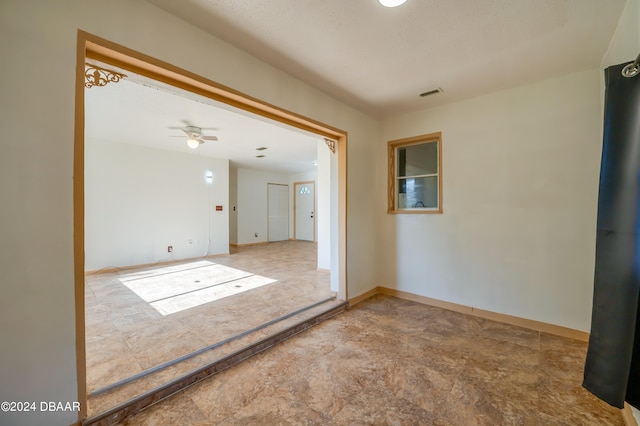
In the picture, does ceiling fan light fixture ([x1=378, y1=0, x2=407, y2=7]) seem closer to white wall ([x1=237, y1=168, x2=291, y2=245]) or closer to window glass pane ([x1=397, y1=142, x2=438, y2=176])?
window glass pane ([x1=397, y1=142, x2=438, y2=176])

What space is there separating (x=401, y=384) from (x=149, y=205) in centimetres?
590

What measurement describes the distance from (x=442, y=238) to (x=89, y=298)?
15.9 ft

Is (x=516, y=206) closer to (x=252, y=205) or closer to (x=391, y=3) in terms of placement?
(x=391, y=3)

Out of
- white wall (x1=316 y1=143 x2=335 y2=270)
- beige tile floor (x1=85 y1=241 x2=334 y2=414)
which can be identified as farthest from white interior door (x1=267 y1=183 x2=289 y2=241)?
white wall (x1=316 y1=143 x2=335 y2=270)

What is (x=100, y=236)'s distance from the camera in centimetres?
489

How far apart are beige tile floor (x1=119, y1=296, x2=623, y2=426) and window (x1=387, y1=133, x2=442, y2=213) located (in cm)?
165

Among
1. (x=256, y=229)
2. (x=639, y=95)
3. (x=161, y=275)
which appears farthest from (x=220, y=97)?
(x=256, y=229)

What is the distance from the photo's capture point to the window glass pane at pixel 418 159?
3.44 meters

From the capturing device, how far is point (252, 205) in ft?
27.7

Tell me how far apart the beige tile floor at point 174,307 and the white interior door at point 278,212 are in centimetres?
359

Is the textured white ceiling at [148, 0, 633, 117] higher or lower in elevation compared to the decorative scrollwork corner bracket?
higher

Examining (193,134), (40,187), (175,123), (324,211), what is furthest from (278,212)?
(40,187)

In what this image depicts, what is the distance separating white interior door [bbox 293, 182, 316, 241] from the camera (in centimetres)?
910

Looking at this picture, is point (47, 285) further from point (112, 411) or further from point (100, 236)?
point (100, 236)
